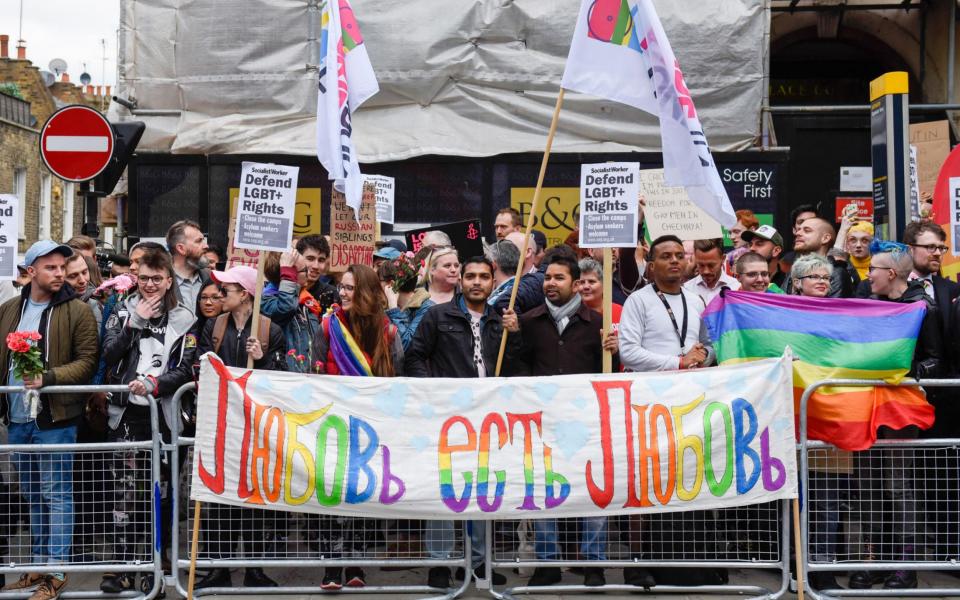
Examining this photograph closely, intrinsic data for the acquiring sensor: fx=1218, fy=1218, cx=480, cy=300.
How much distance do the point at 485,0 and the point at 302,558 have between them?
8219mm

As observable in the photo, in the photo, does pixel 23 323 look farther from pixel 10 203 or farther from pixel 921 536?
pixel 921 536

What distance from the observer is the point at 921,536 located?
281 inches

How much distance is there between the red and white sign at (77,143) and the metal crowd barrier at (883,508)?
6.15m

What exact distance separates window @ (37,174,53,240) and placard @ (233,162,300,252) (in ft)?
106

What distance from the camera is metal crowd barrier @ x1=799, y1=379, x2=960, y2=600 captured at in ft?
23.0

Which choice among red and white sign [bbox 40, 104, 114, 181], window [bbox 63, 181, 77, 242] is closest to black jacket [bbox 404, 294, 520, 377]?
red and white sign [bbox 40, 104, 114, 181]

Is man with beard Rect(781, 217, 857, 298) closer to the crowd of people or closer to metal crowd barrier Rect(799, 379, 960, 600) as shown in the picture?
the crowd of people

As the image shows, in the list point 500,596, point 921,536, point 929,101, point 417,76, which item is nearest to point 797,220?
point 921,536

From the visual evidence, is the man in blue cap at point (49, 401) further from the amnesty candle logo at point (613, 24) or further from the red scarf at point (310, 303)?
the amnesty candle logo at point (613, 24)

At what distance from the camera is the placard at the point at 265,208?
23.9 feet

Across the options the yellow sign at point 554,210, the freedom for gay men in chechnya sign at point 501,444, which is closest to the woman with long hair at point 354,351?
the freedom for gay men in chechnya sign at point 501,444

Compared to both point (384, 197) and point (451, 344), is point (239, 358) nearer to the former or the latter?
point (451, 344)

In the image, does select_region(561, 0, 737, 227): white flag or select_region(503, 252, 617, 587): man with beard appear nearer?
select_region(561, 0, 737, 227): white flag

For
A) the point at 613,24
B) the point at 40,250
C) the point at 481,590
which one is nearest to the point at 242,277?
the point at 40,250
